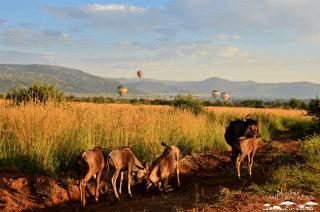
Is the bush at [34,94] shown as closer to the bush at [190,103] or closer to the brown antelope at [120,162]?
the brown antelope at [120,162]

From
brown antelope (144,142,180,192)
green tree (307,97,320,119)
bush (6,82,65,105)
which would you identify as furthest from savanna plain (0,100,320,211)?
green tree (307,97,320,119)

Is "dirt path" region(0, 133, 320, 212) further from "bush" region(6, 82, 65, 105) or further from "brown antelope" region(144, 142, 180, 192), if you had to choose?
"bush" region(6, 82, 65, 105)

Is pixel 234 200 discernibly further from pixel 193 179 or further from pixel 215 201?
pixel 193 179

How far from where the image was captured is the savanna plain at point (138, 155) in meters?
5.26

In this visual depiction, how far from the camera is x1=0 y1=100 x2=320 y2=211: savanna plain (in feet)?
17.3

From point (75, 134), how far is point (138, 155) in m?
1.87

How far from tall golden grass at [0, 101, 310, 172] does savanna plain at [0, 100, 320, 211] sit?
0.07ft

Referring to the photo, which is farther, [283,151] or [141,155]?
[283,151]

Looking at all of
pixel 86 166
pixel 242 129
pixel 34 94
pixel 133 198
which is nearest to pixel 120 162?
pixel 86 166

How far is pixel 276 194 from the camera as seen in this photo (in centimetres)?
516

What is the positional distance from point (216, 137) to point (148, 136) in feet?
12.0

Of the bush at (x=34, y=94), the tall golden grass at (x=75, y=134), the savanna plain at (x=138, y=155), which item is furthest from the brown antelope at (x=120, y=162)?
the bush at (x=34, y=94)

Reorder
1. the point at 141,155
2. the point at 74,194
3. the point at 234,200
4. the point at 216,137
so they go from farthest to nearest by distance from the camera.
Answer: the point at 216,137
the point at 141,155
the point at 74,194
the point at 234,200

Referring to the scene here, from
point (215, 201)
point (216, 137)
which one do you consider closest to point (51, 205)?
point (215, 201)
